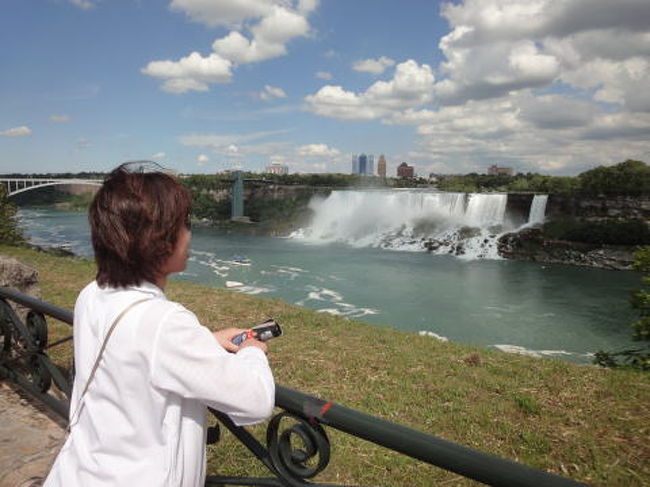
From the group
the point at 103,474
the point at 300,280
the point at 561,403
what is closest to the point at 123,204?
the point at 103,474

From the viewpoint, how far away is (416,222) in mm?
51688

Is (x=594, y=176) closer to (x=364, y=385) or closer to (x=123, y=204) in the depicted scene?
(x=364, y=385)

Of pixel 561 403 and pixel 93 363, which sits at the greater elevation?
pixel 93 363

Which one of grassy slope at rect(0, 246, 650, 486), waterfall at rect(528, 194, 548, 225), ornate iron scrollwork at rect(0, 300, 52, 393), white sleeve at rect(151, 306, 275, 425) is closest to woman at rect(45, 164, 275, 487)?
white sleeve at rect(151, 306, 275, 425)

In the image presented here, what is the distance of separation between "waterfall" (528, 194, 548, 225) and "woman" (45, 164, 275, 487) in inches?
1876

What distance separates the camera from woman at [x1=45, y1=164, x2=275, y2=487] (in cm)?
115

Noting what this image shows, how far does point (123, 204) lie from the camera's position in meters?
1.30

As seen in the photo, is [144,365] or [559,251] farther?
[559,251]

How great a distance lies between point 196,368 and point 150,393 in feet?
0.55

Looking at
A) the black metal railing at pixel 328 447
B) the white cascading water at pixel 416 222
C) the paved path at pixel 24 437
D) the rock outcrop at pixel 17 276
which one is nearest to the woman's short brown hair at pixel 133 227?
the black metal railing at pixel 328 447

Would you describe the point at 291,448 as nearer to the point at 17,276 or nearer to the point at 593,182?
the point at 17,276

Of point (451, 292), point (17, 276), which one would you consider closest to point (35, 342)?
point (17, 276)

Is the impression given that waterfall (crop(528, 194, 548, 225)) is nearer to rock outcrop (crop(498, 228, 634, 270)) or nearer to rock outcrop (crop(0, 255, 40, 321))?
rock outcrop (crop(498, 228, 634, 270))

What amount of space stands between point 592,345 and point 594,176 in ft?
152
